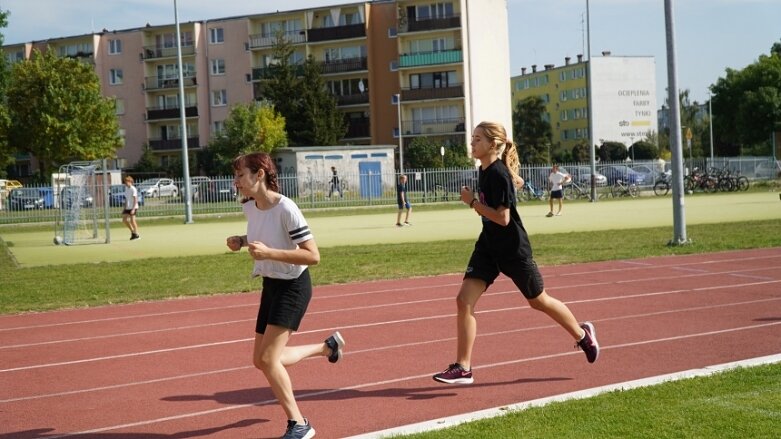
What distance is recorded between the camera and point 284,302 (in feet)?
19.3

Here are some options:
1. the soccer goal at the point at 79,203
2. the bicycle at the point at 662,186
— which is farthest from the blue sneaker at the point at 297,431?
the bicycle at the point at 662,186

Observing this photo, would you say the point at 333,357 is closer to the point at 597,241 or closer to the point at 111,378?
the point at 111,378

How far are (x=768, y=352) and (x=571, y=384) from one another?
2054mm

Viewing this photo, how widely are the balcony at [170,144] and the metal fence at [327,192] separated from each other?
3241 centimetres

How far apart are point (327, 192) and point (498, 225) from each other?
39.6 metres

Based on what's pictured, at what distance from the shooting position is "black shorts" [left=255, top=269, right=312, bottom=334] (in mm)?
5879

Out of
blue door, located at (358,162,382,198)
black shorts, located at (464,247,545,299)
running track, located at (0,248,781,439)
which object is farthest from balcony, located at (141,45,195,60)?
black shorts, located at (464,247,545,299)

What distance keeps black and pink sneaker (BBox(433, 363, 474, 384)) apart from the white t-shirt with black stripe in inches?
74.3

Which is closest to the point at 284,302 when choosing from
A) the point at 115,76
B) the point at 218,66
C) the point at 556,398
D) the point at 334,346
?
the point at 334,346

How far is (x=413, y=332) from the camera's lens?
10023 millimetres

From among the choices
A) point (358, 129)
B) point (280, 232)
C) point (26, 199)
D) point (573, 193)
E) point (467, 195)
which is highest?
point (358, 129)

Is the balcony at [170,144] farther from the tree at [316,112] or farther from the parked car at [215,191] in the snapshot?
the parked car at [215,191]

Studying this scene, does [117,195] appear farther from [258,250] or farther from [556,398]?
[258,250]

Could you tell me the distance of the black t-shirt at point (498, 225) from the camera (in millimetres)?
6980
